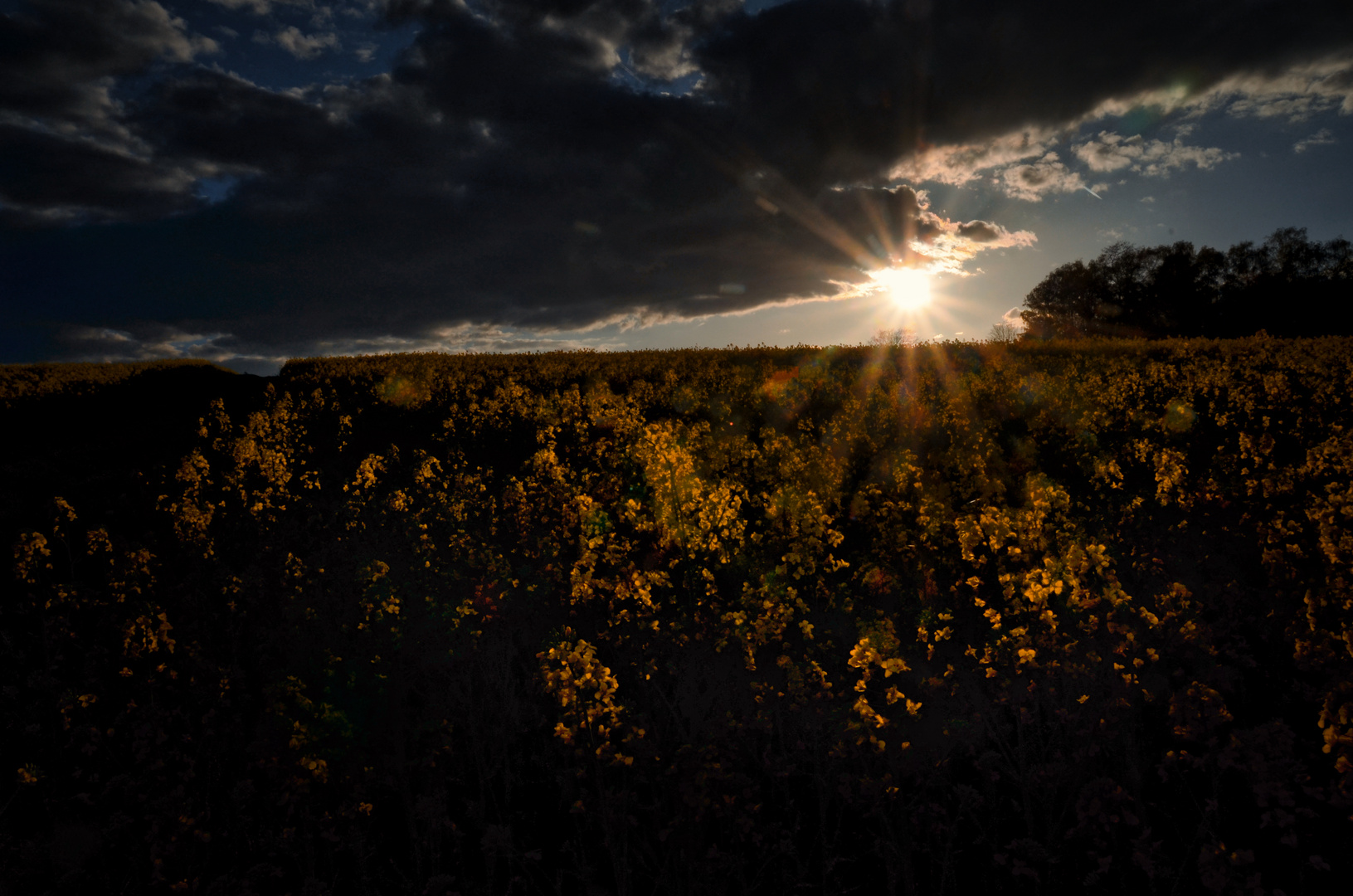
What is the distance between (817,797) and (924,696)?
1.23m

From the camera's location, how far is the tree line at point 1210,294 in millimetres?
53844

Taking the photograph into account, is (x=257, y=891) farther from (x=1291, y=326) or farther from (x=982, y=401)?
(x=1291, y=326)

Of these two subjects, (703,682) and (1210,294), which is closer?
(703,682)

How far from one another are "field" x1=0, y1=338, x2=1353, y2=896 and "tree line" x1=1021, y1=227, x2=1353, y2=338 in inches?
2412

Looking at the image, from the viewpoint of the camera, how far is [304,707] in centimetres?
483

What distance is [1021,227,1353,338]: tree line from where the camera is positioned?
5384cm

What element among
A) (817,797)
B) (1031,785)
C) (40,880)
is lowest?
(40,880)

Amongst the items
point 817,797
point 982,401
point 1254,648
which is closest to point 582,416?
point 982,401

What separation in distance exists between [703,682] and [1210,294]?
73347 mm

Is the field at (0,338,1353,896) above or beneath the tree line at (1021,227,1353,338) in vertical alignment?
beneath

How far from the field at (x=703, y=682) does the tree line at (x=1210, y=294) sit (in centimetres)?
6126

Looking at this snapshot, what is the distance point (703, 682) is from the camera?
18.4ft

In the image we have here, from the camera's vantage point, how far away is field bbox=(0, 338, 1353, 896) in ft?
13.3

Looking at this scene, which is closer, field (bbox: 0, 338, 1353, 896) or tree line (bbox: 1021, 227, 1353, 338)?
field (bbox: 0, 338, 1353, 896)
